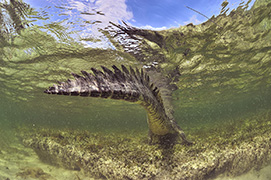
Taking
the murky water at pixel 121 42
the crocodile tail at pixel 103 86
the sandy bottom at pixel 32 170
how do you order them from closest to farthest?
the crocodile tail at pixel 103 86, the sandy bottom at pixel 32 170, the murky water at pixel 121 42

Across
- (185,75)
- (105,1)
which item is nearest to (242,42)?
(185,75)

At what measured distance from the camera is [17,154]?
407 inches

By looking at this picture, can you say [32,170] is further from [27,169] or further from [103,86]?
[103,86]

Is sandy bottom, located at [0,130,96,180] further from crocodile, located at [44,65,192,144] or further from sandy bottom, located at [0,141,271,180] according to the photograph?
crocodile, located at [44,65,192,144]

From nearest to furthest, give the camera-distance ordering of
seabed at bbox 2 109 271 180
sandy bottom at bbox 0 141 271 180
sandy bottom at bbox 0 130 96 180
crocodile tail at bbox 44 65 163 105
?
crocodile tail at bbox 44 65 163 105, seabed at bbox 2 109 271 180, sandy bottom at bbox 0 141 271 180, sandy bottom at bbox 0 130 96 180

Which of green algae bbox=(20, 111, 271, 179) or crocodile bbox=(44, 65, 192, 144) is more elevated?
crocodile bbox=(44, 65, 192, 144)

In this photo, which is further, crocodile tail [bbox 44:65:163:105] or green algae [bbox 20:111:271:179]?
green algae [bbox 20:111:271:179]

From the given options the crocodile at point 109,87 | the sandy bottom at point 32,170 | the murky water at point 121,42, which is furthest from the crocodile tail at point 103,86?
the sandy bottom at point 32,170

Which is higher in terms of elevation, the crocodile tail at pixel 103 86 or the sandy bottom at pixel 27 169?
the crocodile tail at pixel 103 86

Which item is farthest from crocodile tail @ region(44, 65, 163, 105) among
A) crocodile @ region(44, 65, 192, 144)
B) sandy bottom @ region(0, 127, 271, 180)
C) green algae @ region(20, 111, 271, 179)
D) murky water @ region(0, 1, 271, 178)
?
sandy bottom @ region(0, 127, 271, 180)

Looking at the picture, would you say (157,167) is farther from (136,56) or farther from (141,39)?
(136,56)

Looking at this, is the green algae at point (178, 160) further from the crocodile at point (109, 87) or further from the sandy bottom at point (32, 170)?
the crocodile at point (109, 87)

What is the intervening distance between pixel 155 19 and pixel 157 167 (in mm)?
5850

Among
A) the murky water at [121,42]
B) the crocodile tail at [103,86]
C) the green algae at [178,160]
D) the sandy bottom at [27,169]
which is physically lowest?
the sandy bottom at [27,169]
